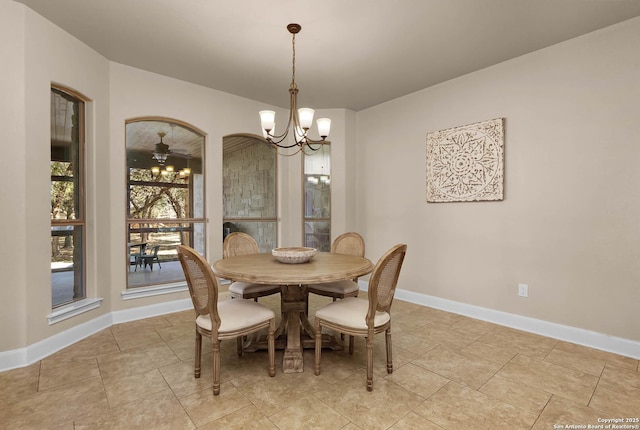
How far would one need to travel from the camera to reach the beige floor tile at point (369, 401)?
5.69 feet

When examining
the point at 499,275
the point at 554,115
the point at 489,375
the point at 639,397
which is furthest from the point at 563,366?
the point at 554,115

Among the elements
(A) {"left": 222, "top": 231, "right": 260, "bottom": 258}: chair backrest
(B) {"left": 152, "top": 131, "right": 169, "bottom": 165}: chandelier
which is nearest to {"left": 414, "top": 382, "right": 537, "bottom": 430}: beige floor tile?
(A) {"left": 222, "top": 231, "right": 260, "bottom": 258}: chair backrest

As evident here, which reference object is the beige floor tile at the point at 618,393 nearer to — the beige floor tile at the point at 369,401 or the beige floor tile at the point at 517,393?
the beige floor tile at the point at 517,393

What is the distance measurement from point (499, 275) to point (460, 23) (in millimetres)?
2439

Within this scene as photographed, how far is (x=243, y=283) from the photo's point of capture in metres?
2.92

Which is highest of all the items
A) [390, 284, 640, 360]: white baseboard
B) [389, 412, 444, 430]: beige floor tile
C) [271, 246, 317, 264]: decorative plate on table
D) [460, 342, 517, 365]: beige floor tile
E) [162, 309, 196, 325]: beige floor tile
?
[271, 246, 317, 264]: decorative plate on table

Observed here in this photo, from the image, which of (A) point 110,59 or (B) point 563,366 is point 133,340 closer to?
(A) point 110,59

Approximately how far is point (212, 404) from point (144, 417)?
36cm

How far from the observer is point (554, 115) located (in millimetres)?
2887

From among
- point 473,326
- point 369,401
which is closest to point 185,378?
point 369,401

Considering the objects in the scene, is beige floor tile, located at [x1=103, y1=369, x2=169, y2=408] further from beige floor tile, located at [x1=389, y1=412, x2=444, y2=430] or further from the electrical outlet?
the electrical outlet

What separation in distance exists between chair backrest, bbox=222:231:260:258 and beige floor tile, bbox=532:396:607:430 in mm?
2638

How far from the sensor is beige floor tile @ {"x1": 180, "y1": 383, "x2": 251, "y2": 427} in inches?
69.1

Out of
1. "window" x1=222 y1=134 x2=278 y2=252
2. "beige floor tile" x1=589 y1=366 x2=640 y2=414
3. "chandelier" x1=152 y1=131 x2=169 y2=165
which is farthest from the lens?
"window" x1=222 y1=134 x2=278 y2=252
